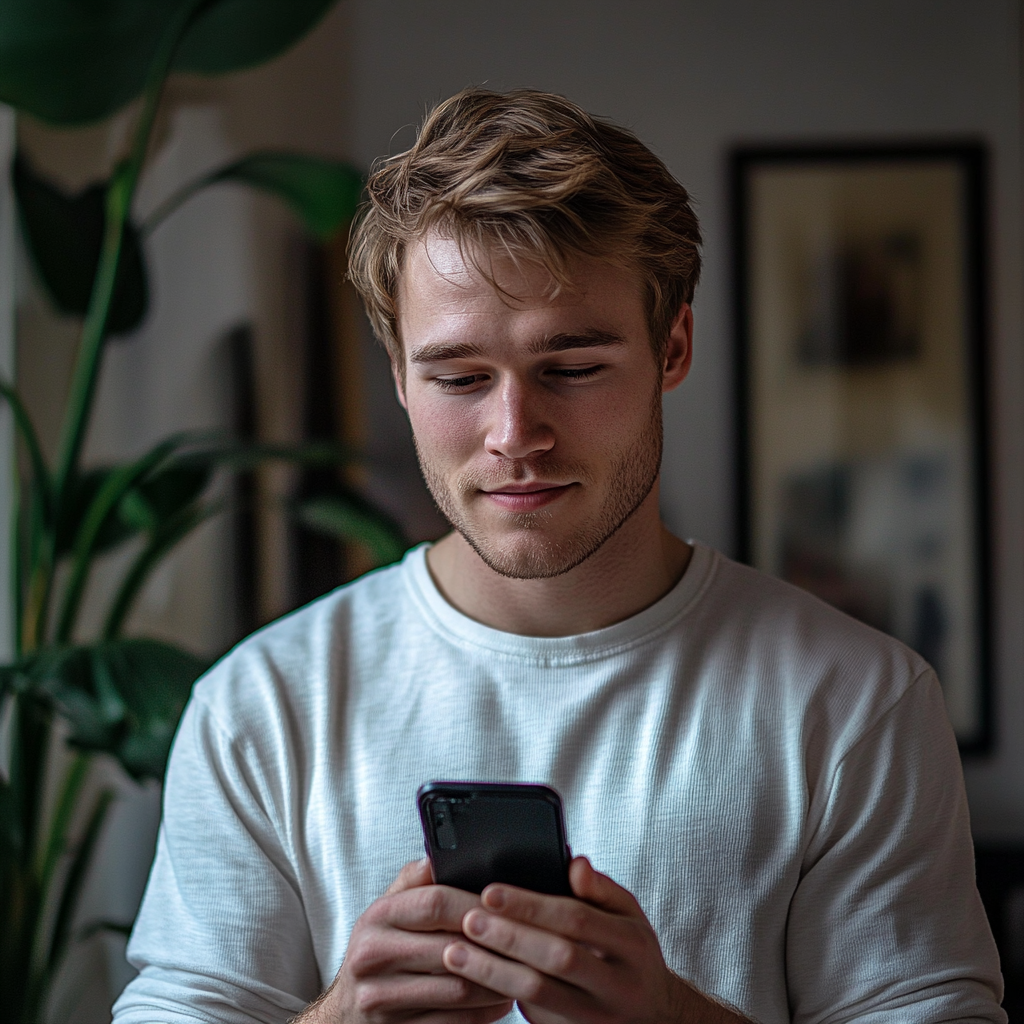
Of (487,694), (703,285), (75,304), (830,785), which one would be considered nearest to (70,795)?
(75,304)

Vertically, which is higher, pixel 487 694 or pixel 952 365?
pixel 952 365

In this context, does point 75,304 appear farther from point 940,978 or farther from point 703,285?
point 940,978

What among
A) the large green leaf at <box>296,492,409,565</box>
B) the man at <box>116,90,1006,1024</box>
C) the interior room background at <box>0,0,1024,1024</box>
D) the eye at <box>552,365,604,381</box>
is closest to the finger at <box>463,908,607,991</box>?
the man at <box>116,90,1006,1024</box>

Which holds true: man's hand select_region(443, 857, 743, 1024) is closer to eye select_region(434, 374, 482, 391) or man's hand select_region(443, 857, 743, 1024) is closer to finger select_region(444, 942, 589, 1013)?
finger select_region(444, 942, 589, 1013)

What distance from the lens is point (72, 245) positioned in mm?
1534

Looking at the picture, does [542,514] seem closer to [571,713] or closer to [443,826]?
[571,713]

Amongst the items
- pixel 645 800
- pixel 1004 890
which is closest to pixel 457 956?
pixel 645 800

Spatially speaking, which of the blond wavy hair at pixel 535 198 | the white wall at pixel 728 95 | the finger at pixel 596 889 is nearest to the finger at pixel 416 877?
the finger at pixel 596 889

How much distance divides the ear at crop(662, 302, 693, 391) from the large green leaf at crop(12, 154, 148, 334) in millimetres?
850

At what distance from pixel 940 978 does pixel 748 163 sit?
1.78m

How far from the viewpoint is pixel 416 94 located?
88.1 inches

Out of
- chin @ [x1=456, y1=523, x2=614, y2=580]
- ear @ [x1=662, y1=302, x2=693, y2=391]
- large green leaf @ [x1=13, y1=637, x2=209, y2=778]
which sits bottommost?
large green leaf @ [x1=13, y1=637, x2=209, y2=778]

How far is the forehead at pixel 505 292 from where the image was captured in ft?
2.83

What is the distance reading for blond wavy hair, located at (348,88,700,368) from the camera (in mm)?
868
